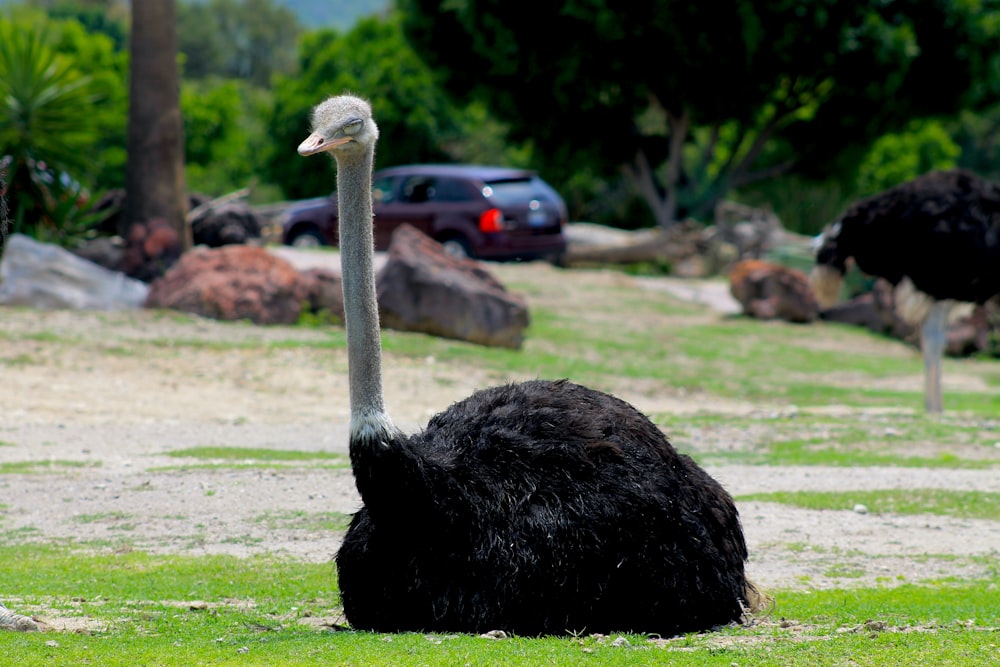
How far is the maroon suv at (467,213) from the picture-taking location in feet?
Answer: 81.6

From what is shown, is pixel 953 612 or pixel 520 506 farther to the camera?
pixel 953 612

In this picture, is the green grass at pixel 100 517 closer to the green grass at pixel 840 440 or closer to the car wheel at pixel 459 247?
the green grass at pixel 840 440

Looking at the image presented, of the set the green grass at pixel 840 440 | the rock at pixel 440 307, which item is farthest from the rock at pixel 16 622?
the rock at pixel 440 307

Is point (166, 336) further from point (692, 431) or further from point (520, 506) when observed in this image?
point (520, 506)

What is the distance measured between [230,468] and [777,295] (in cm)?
1375

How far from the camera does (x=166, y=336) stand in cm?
1530

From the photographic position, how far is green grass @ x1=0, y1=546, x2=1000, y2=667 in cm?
509

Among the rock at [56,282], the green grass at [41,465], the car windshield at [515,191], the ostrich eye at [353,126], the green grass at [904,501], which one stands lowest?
the green grass at [904,501]

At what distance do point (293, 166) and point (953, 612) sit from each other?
3940cm

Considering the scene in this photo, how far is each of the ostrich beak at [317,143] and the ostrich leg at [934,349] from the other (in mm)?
9381

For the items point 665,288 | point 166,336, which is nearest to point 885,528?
point 166,336

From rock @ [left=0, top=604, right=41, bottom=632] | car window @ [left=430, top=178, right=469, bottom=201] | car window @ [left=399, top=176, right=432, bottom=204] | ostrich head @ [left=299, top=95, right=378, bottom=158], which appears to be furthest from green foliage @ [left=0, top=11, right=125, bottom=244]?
ostrich head @ [left=299, top=95, right=378, bottom=158]

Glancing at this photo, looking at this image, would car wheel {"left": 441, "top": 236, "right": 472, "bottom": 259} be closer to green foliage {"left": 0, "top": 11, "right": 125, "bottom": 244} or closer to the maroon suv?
the maroon suv

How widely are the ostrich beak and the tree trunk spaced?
13145mm
